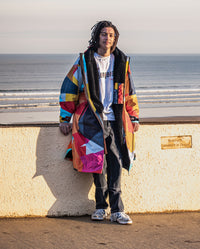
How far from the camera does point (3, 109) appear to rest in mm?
16375

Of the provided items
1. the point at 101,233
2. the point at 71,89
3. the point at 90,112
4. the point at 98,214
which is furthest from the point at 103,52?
the point at 101,233

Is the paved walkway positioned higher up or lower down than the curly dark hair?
lower down

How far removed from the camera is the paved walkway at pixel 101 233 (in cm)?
340

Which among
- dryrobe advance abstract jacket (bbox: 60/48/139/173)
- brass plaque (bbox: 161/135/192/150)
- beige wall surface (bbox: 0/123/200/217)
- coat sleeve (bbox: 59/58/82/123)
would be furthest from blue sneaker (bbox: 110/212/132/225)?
coat sleeve (bbox: 59/58/82/123)

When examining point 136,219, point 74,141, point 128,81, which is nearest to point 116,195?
point 136,219

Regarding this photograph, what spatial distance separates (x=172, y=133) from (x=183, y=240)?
1053mm

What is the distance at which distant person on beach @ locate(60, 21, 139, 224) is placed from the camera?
3.86 metres

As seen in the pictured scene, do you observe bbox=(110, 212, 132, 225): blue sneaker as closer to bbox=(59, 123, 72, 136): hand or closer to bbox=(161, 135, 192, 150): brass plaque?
bbox=(161, 135, 192, 150): brass plaque

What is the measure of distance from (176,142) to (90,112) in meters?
0.89

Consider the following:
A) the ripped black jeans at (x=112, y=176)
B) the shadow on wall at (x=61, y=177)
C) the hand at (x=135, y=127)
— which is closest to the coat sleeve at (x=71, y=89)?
the shadow on wall at (x=61, y=177)

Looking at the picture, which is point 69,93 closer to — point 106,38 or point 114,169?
point 106,38

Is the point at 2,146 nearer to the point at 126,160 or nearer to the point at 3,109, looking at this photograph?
the point at 126,160

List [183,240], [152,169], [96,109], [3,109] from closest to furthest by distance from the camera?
[183,240] → [96,109] → [152,169] → [3,109]

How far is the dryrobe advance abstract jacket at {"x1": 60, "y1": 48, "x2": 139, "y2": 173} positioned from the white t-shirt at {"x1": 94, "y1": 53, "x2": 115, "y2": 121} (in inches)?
1.5
